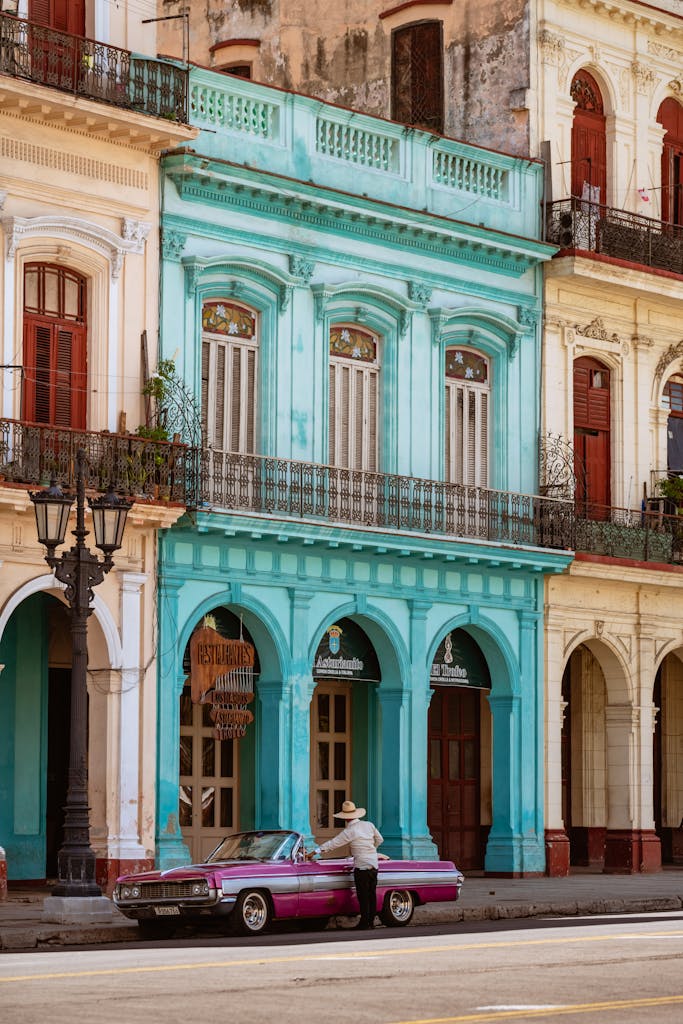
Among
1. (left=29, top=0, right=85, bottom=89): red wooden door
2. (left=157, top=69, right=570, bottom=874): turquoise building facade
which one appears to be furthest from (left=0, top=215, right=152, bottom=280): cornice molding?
(left=29, top=0, right=85, bottom=89): red wooden door

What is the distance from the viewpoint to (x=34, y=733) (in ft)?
82.5

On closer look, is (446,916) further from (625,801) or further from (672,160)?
(672,160)

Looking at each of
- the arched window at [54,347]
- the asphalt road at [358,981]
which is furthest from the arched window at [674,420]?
the asphalt road at [358,981]

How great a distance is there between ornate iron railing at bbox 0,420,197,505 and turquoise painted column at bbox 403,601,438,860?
4548 millimetres

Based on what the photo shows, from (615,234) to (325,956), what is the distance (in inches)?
692

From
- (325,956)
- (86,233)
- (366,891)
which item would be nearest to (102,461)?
(86,233)

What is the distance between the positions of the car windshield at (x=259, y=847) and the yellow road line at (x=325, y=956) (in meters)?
2.94

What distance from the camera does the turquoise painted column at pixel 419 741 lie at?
27797 millimetres

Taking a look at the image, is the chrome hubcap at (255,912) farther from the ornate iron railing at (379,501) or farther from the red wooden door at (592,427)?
the red wooden door at (592,427)

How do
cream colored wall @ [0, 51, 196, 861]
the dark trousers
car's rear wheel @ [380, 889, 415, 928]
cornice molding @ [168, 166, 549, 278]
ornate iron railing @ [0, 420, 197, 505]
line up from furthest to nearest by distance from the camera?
cornice molding @ [168, 166, 549, 278], cream colored wall @ [0, 51, 196, 861], ornate iron railing @ [0, 420, 197, 505], car's rear wheel @ [380, 889, 415, 928], the dark trousers

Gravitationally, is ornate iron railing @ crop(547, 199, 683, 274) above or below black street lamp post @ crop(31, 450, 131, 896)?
above

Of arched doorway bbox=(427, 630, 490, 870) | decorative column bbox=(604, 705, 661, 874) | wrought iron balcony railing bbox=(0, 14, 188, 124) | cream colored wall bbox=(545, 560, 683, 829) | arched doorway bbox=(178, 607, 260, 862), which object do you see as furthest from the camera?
decorative column bbox=(604, 705, 661, 874)

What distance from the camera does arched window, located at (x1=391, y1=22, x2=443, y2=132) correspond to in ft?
104

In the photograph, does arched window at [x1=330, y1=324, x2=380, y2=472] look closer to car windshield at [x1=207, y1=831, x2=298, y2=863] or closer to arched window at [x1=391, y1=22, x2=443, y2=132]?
arched window at [x1=391, y1=22, x2=443, y2=132]
